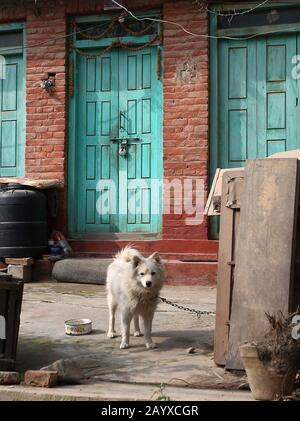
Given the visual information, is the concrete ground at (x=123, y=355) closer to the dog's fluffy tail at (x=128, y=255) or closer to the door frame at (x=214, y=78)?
the dog's fluffy tail at (x=128, y=255)

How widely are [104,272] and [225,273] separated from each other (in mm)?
3649

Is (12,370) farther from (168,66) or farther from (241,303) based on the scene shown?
(168,66)

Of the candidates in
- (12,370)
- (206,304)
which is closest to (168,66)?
(206,304)

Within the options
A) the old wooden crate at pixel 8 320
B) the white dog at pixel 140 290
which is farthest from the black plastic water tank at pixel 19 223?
the old wooden crate at pixel 8 320

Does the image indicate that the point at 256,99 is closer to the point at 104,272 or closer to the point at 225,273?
the point at 104,272

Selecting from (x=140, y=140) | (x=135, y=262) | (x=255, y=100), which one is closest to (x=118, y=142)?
(x=140, y=140)

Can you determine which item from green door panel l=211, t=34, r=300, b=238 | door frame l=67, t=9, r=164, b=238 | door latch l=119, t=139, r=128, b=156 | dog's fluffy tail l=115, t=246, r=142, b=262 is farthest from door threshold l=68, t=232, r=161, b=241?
dog's fluffy tail l=115, t=246, r=142, b=262

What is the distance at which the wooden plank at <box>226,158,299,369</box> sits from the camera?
4.29m

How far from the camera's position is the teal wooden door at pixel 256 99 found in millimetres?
8672

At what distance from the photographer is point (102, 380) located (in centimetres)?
438

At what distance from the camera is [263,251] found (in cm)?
439

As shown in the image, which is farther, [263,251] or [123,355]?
[123,355]

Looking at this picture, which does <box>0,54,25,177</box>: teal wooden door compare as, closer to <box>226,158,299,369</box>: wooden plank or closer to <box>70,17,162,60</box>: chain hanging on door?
<box>70,17,162,60</box>: chain hanging on door

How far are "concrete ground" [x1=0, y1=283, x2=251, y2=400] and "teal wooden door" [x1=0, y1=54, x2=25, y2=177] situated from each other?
3.19 meters
